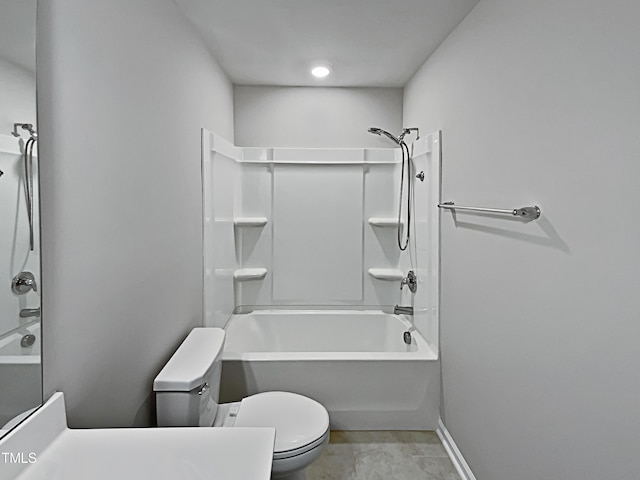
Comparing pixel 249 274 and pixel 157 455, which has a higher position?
pixel 249 274

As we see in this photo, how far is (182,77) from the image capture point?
2289 mm

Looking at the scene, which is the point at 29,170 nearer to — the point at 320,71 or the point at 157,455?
the point at 157,455

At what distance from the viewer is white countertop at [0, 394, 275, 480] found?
1047 mm


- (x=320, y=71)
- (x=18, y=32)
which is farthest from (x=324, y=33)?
(x=18, y=32)

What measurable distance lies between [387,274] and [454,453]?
4.94ft

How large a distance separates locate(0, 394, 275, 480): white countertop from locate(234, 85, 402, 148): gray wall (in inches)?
114

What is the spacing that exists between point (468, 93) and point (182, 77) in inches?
56.8

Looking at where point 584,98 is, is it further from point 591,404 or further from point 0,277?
point 0,277

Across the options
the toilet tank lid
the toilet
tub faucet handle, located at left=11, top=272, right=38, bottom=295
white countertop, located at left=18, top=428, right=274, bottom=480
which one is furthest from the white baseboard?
tub faucet handle, located at left=11, top=272, right=38, bottom=295

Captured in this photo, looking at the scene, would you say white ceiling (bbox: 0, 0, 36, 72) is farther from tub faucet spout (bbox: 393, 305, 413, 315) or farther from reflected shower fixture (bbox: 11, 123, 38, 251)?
tub faucet spout (bbox: 393, 305, 413, 315)

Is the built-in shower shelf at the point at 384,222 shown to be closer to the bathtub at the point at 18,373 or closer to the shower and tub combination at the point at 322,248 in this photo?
the shower and tub combination at the point at 322,248

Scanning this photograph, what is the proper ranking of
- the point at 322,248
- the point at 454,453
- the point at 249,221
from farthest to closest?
the point at 322,248 → the point at 249,221 → the point at 454,453

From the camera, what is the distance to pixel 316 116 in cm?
381

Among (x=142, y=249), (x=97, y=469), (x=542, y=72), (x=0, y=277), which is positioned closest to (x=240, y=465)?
(x=97, y=469)
